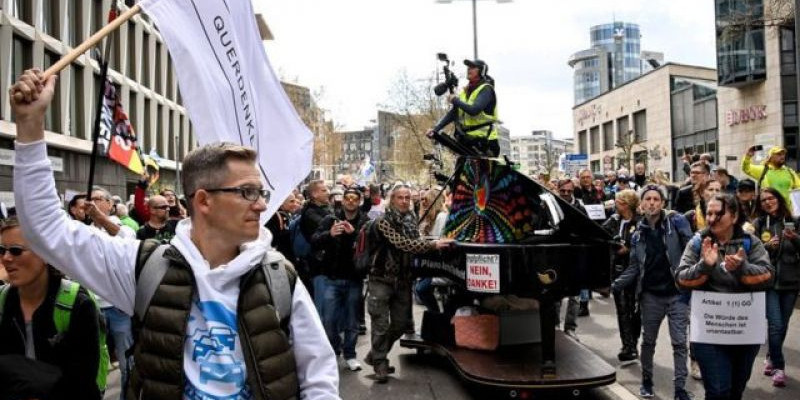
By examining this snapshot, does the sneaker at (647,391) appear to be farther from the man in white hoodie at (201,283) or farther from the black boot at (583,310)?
the man in white hoodie at (201,283)

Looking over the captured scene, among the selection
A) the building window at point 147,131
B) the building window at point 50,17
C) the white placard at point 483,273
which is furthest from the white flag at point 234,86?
the building window at point 147,131

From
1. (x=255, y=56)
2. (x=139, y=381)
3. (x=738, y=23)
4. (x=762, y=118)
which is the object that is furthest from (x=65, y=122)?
(x=762, y=118)

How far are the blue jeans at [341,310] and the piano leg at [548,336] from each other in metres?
2.73

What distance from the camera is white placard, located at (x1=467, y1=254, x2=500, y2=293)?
651 centimetres

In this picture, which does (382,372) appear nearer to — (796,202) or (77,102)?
(796,202)

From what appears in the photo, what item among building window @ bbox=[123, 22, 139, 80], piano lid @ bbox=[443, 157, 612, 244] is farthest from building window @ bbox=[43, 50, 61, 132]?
piano lid @ bbox=[443, 157, 612, 244]

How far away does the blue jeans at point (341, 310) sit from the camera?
8.59 metres

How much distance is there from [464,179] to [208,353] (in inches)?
209

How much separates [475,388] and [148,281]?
541cm

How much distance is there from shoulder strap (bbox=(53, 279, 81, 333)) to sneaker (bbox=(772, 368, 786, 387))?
20.7 ft

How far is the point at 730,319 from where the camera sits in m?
5.34

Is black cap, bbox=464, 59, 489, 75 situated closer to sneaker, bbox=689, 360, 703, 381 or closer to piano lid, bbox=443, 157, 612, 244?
piano lid, bbox=443, 157, 612, 244

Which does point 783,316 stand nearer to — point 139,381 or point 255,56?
point 255,56

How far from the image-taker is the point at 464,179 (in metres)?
7.50
